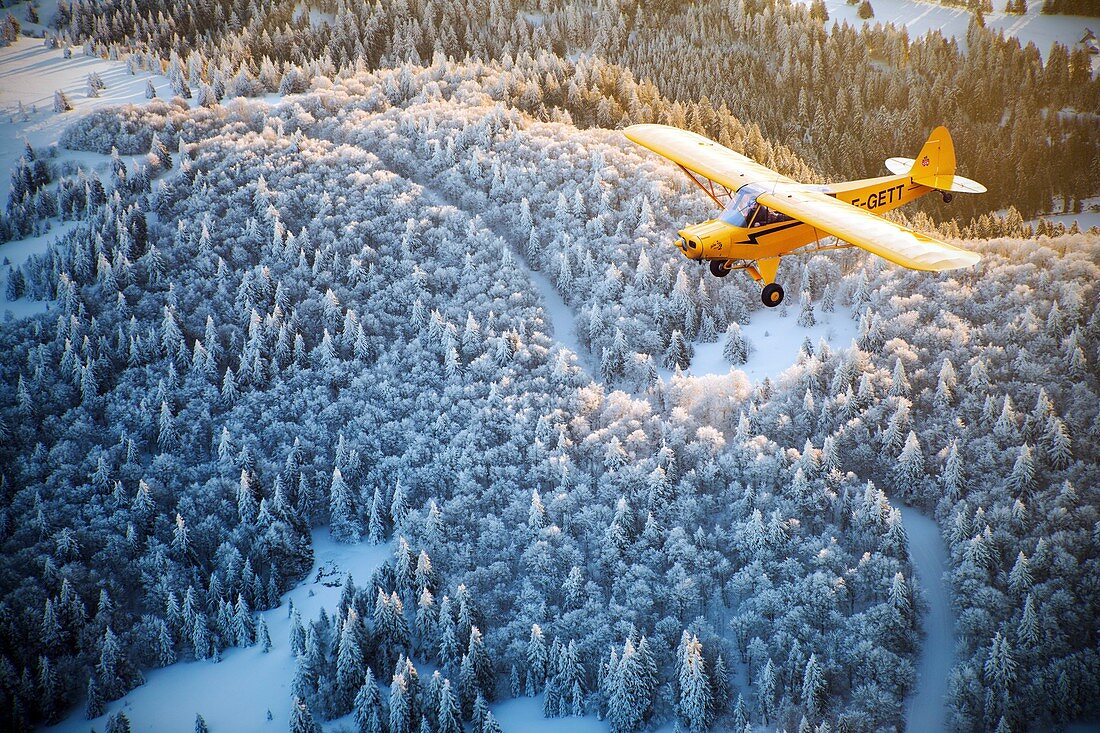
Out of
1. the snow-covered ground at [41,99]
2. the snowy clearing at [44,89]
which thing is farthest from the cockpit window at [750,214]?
the snowy clearing at [44,89]

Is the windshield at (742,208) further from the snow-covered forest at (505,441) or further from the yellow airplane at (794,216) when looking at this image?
the snow-covered forest at (505,441)

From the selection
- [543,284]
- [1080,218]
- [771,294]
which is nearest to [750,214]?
[771,294]

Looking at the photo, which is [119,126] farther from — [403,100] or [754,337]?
[754,337]

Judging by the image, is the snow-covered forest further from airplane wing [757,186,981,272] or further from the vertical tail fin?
airplane wing [757,186,981,272]

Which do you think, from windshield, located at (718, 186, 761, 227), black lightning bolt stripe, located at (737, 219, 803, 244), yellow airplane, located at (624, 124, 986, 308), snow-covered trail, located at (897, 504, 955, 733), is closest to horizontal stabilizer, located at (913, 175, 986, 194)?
yellow airplane, located at (624, 124, 986, 308)

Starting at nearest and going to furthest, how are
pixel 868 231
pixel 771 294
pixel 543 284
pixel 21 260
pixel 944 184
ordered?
pixel 868 231
pixel 771 294
pixel 944 184
pixel 543 284
pixel 21 260

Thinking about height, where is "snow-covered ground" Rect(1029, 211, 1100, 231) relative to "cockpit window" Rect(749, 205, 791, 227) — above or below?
below

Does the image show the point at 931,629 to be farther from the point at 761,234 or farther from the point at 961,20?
the point at 961,20
